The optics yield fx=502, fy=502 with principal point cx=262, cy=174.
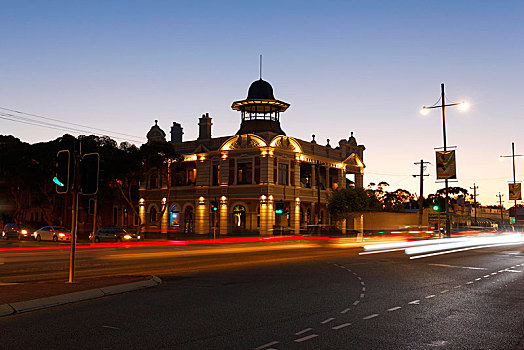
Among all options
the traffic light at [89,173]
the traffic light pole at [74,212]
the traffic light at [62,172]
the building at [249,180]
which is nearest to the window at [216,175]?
the building at [249,180]

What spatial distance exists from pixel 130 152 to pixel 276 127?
17.2 m

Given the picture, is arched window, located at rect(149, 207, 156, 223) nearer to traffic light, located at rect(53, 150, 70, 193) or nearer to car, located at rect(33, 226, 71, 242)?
car, located at rect(33, 226, 71, 242)

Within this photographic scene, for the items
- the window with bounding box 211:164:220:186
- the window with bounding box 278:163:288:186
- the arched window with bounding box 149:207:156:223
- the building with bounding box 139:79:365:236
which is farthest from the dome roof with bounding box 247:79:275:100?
→ the arched window with bounding box 149:207:156:223

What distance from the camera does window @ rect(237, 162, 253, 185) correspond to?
53500 millimetres

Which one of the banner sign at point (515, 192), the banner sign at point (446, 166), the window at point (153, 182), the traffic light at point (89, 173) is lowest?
the traffic light at point (89, 173)

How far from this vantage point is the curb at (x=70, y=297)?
9703mm

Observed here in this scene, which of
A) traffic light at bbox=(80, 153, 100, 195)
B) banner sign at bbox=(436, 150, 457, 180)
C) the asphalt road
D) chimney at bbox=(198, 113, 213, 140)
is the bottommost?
the asphalt road

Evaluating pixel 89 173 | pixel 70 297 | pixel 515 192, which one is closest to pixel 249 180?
pixel 515 192

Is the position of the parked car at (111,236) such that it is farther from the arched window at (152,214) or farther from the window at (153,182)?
the window at (153,182)

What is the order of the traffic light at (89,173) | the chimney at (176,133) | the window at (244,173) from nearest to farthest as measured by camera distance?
the traffic light at (89,173) → the window at (244,173) → the chimney at (176,133)

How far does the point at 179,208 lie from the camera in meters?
59.2

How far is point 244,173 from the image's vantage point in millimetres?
54094

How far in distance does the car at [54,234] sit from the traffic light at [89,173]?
31.3 meters

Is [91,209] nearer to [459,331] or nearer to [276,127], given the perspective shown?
[459,331]
